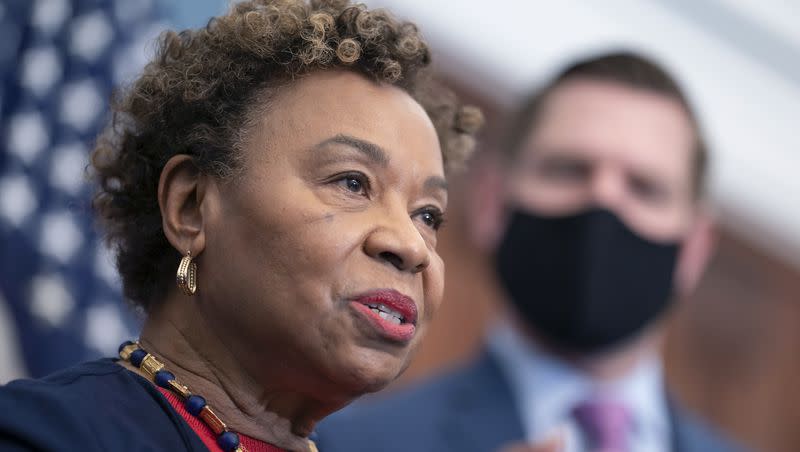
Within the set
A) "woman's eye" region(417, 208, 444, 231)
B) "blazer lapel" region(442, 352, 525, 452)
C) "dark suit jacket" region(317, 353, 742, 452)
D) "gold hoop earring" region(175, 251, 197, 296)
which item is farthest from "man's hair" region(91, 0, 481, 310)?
"blazer lapel" region(442, 352, 525, 452)

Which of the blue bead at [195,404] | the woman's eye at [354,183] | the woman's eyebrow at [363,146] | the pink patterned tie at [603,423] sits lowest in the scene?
the pink patterned tie at [603,423]

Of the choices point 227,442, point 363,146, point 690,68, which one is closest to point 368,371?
point 227,442

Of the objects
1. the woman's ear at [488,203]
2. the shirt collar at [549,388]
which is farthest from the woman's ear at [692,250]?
the woman's ear at [488,203]

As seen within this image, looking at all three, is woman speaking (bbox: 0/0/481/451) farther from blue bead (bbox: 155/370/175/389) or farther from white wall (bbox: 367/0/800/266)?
white wall (bbox: 367/0/800/266)

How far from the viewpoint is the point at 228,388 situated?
5.80 ft

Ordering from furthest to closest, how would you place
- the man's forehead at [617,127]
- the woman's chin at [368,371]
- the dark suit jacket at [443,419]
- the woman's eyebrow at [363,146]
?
1. the man's forehead at [617,127]
2. the dark suit jacket at [443,419]
3. the woman's eyebrow at [363,146]
4. the woman's chin at [368,371]

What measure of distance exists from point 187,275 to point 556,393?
7.46ft

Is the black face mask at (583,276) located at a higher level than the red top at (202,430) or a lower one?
lower

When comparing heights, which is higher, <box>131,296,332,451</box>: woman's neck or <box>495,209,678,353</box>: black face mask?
<box>131,296,332,451</box>: woman's neck

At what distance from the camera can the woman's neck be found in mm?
1766

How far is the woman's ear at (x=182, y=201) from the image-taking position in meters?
1.80

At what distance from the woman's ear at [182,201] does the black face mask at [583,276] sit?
216 centimetres

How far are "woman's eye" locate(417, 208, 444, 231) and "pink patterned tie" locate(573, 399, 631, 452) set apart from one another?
80.0 inches

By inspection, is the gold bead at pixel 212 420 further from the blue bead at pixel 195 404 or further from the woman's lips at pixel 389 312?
the woman's lips at pixel 389 312
